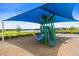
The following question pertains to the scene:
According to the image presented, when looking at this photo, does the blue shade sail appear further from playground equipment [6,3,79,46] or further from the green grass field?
the green grass field

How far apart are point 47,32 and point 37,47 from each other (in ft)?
0.62

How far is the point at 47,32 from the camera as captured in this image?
496 centimetres

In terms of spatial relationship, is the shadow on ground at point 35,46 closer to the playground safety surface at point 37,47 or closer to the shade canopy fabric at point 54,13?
the playground safety surface at point 37,47

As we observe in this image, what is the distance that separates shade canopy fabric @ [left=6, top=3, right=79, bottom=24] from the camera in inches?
193

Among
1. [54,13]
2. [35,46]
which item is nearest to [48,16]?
[54,13]

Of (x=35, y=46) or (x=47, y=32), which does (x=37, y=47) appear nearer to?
(x=35, y=46)

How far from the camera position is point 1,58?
16.1 ft

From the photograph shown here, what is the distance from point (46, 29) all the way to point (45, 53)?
0.25 metres

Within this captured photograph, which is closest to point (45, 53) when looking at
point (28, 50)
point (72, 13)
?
point (28, 50)

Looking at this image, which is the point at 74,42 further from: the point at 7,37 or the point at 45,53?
the point at 7,37

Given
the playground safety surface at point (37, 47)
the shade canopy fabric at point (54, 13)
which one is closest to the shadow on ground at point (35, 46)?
the playground safety surface at point (37, 47)

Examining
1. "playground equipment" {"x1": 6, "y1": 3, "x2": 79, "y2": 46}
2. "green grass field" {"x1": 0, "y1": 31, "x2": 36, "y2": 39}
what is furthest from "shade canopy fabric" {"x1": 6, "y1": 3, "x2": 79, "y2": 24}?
"green grass field" {"x1": 0, "y1": 31, "x2": 36, "y2": 39}

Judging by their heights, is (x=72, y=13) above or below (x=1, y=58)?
above

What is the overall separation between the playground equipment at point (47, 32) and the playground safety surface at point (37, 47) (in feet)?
0.17
